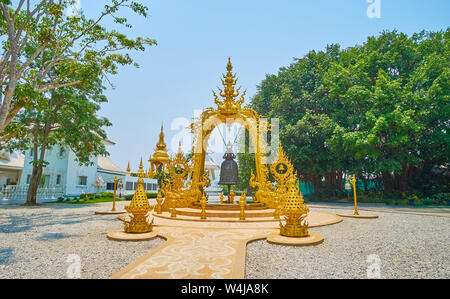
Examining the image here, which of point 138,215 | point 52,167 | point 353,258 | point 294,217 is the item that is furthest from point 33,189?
point 353,258

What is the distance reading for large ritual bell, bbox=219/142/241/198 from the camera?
1178cm

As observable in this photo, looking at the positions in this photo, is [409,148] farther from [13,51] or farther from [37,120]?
[37,120]

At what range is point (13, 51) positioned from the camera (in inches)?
377

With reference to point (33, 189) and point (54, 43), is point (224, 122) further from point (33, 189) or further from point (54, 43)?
point (33, 189)

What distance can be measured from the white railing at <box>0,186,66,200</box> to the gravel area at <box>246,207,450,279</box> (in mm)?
26188

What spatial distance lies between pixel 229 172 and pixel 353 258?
7.64 metres

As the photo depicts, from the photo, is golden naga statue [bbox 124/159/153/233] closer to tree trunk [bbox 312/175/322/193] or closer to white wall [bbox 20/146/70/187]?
tree trunk [bbox 312/175/322/193]

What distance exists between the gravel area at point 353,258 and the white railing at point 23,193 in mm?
26188

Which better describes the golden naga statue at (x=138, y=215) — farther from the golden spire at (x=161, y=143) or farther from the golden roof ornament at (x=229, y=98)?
the golden spire at (x=161, y=143)

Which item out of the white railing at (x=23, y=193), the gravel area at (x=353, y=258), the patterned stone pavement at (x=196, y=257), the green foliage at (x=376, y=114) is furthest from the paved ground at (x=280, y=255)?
the white railing at (x=23, y=193)

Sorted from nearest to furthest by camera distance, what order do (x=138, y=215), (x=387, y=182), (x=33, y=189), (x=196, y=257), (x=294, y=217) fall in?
1. (x=196, y=257)
2. (x=294, y=217)
3. (x=138, y=215)
4. (x=33, y=189)
5. (x=387, y=182)

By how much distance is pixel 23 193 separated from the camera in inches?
896

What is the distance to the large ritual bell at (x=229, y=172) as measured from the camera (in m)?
11.8
